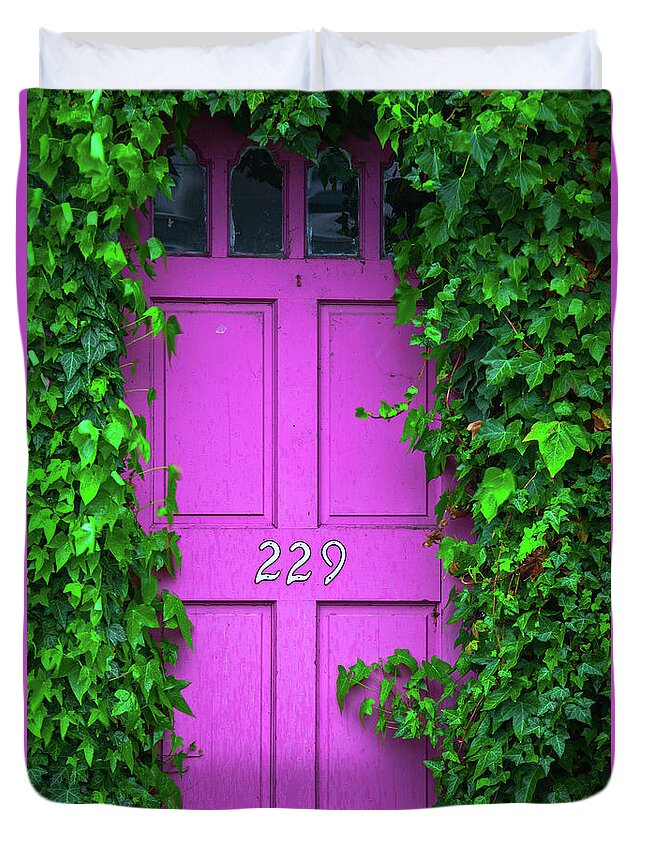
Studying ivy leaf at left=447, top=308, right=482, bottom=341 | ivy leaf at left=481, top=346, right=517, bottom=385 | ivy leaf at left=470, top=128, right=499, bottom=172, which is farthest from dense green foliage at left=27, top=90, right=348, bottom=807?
ivy leaf at left=481, top=346, right=517, bottom=385

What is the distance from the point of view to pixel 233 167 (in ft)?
10.2

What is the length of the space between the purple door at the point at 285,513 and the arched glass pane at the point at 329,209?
0.02 metres

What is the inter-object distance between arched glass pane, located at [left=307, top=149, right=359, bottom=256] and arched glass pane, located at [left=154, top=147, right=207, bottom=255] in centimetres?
29

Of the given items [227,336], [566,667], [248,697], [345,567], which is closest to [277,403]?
[227,336]

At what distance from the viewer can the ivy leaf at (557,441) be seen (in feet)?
9.16

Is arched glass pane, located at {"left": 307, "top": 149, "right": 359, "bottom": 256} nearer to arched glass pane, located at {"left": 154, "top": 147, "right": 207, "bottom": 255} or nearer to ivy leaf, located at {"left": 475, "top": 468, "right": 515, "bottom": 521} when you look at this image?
arched glass pane, located at {"left": 154, "top": 147, "right": 207, "bottom": 255}

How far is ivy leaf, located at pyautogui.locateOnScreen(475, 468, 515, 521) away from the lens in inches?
112

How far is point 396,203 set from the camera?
3.11 m

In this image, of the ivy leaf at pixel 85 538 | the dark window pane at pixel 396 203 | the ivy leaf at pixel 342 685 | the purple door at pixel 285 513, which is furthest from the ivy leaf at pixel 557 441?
the ivy leaf at pixel 85 538

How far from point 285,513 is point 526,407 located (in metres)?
0.71
